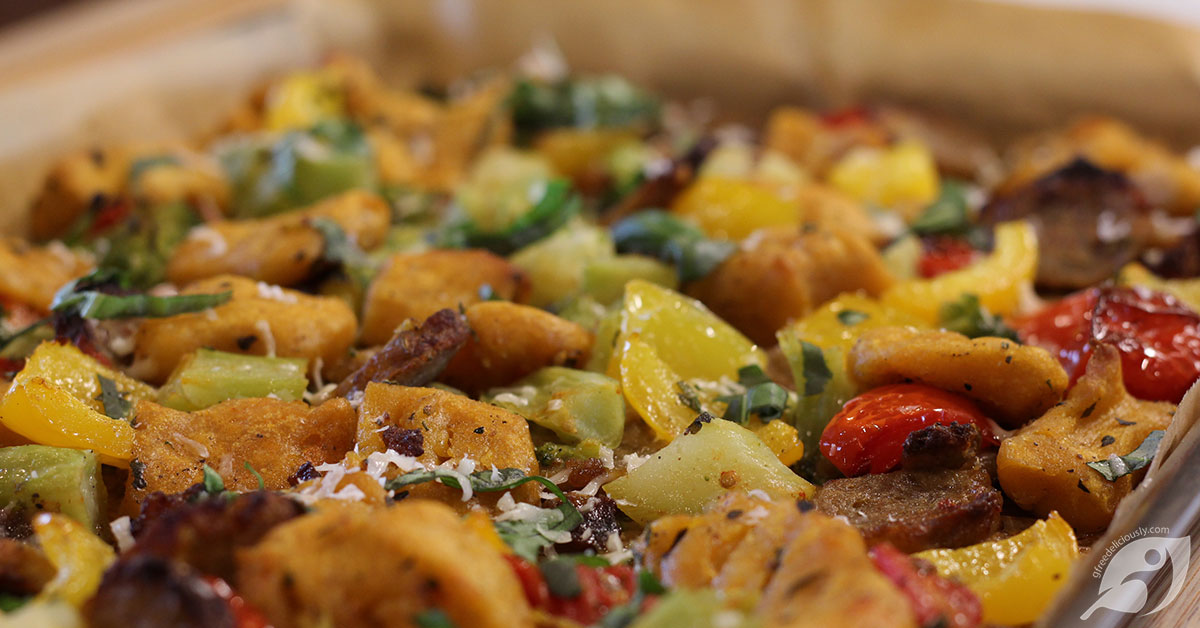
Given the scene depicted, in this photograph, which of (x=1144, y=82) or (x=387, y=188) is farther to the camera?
(x=1144, y=82)

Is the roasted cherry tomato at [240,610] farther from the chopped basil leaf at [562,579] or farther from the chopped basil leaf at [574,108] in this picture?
the chopped basil leaf at [574,108]

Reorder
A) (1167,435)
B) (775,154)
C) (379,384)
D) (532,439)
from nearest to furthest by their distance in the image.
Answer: (1167,435) → (379,384) → (532,439) → (775,154)

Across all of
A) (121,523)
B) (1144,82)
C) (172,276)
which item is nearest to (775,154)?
(1144,82)

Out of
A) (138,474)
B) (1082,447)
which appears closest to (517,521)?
(138,474)

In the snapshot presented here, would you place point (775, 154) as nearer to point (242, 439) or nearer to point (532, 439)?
point (532, 439)

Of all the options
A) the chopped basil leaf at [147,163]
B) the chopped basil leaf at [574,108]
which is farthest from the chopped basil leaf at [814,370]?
the chopped basil leaf at [147,163]

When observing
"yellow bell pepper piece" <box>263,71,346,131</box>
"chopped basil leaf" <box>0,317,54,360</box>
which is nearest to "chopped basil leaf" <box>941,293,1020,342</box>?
"chopped basil leaf" <box>0,317,54,360</box>
